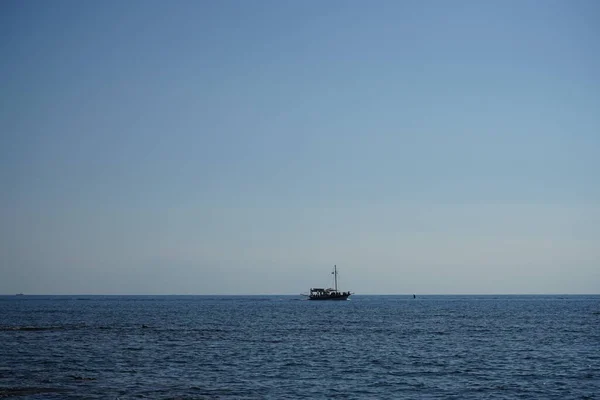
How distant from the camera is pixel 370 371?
4234 cm

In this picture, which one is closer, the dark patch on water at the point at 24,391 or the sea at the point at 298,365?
the dark patch on water at the point at 24,391

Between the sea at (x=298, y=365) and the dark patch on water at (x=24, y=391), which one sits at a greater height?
the dark patch on water at (x=24, y=391)

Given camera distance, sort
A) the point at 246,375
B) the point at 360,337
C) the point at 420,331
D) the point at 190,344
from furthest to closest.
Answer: the point at 420,331
the point at 360,337
the point at 190,344
the point at 246,375

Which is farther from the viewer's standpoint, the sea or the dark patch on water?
the sea

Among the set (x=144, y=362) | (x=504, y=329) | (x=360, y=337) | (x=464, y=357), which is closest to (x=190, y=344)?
(x=144, y=362)

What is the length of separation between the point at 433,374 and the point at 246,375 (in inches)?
519

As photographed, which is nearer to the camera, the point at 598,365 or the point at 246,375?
the point at 246,375

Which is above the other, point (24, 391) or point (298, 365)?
point (24, 391)

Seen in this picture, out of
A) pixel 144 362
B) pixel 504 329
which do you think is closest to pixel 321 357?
pixel 144 362

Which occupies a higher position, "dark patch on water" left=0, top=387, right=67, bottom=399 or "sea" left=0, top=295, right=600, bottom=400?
→ "dark patch on water" left=0, top=387, right=67, bottom=399

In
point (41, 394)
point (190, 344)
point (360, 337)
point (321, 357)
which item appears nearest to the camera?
point (41, 394)

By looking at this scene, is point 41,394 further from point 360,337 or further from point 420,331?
point 420,331

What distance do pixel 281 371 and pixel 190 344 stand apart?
20.4 m

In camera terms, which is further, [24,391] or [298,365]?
[298,365]
